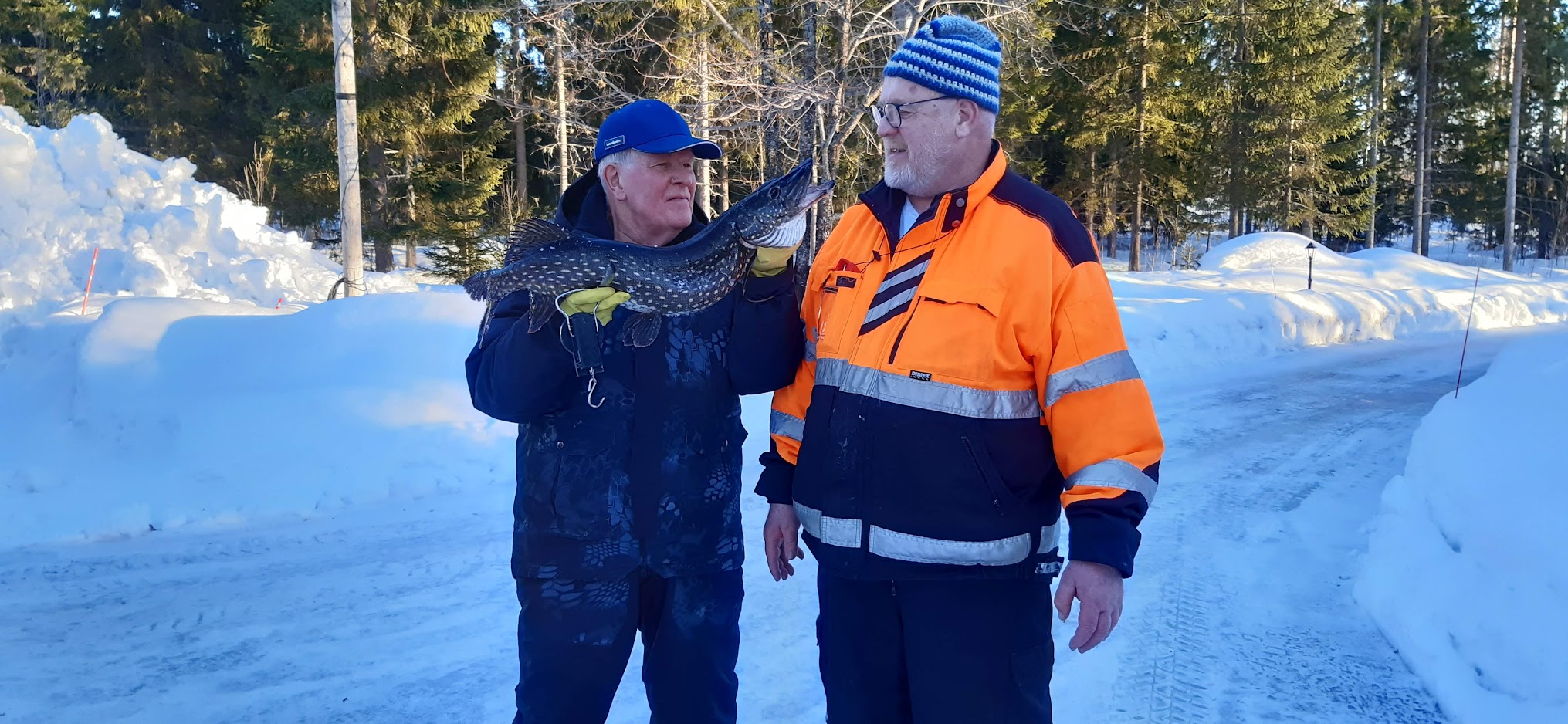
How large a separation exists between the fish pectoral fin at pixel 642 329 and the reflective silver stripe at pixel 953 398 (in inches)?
23.6

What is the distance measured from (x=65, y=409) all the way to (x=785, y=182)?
6.33 meters

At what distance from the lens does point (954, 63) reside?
226cm

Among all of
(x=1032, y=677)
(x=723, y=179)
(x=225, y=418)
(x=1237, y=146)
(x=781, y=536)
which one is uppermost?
(x=1237, y=146)

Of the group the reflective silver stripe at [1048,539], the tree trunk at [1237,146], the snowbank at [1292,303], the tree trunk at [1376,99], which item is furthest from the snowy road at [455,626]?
the tree trunk at [1376,99]

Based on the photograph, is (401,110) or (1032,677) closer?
(1032,677)

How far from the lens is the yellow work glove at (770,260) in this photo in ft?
8.30

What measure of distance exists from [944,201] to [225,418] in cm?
585

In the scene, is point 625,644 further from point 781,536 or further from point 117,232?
point 117,232

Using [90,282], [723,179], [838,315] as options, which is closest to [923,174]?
[838,315]

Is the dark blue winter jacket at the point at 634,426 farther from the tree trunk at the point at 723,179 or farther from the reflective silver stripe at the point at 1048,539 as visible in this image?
the tree trunk at the point at 723,179

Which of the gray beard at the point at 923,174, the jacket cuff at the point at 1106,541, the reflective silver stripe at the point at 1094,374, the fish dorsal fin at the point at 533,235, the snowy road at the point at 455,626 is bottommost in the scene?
the snowy road at the point at 455,626

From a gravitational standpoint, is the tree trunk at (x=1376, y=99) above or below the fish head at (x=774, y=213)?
above

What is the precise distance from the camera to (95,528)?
17.3 ft

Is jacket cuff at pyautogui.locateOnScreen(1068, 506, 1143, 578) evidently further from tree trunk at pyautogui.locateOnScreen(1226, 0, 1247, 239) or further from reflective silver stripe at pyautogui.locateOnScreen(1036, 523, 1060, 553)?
tree trunk at pyautogui.locateOnScreen(1226, 0, 1247, 239)
